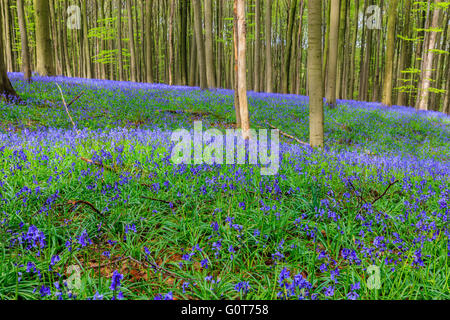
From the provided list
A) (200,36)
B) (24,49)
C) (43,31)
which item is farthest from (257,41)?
(24,49)

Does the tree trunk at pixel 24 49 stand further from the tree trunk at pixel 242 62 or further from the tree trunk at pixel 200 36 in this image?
the tree trunk at pixel 242 62

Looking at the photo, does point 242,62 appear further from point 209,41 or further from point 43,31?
point 43,31

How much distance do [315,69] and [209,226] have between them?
19.2 ft

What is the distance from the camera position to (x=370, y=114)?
14.9m

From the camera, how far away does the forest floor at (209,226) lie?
90.7 inches

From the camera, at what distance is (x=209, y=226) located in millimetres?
3107

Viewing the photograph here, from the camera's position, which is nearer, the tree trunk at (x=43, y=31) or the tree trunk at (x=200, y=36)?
the tree trunk at (x=43, y=31)

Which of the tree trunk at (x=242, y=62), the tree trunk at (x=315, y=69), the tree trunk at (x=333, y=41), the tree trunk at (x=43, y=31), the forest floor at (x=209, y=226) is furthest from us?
the tree trunk at (x=333, y=41)

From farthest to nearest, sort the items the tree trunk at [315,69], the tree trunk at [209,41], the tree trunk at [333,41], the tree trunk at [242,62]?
the tree trunk at [209,41]
the tree trunk at [333,41]
the tree trunk at [242,62]
the tree trunk at [315,69]

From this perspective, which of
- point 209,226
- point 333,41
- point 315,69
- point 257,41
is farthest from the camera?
point 257,41

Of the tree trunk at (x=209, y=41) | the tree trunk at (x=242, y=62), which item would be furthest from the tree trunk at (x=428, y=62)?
the tree trunk at (x=242, y=62)

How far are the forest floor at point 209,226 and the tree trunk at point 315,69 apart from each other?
134 cm

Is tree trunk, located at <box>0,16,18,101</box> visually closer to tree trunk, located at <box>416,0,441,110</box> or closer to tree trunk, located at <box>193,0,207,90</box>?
tree trunk, located at <box>193,0,207,90</box>
